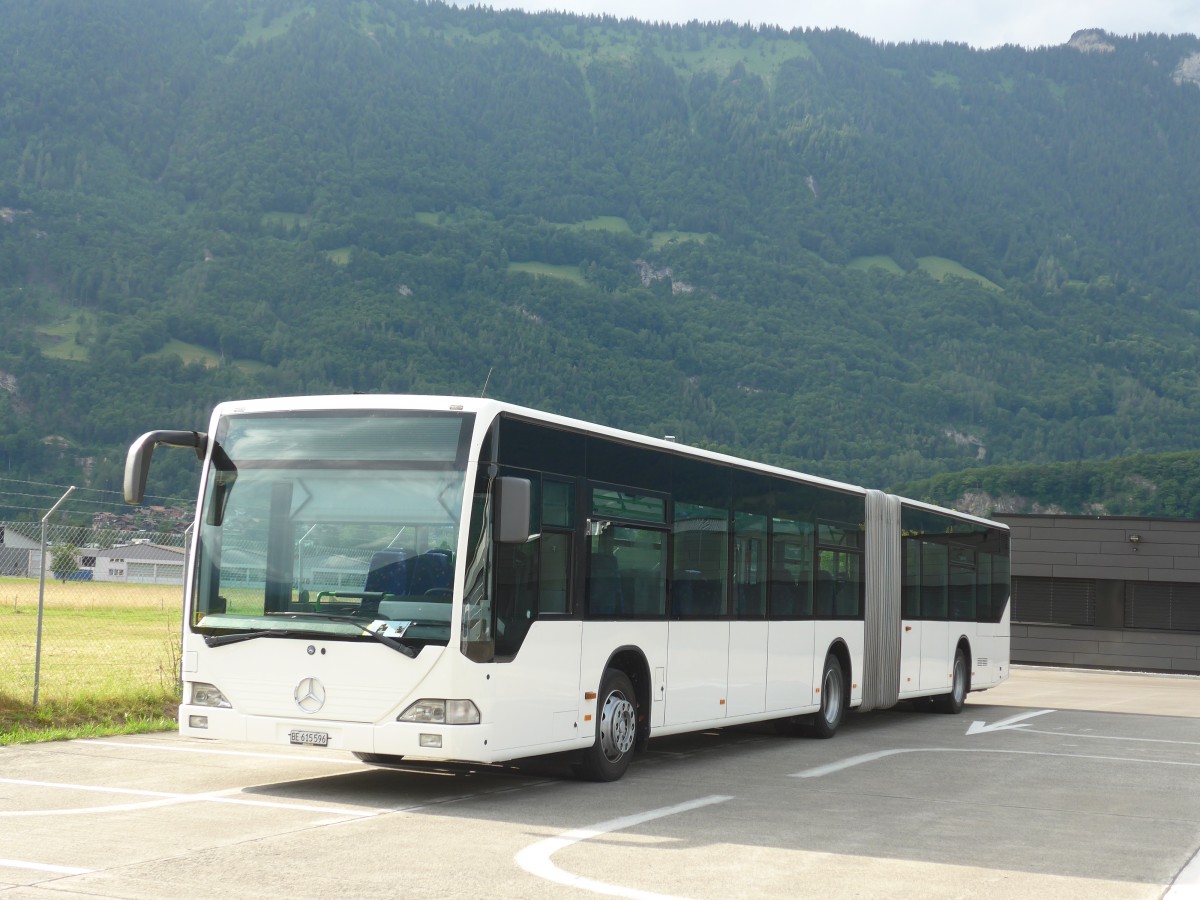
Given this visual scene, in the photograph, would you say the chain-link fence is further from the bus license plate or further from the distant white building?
the bus license plate

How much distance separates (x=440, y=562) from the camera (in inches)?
387

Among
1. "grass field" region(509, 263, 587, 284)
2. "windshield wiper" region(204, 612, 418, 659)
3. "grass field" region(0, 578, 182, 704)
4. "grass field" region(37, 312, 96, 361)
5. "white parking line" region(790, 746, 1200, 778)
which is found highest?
"grass field" region(509, 263, 587, 284)

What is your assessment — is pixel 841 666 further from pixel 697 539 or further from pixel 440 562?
pixel 440 562

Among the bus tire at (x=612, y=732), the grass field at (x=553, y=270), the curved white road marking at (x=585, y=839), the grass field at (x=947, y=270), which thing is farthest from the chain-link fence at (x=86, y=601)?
the grass field at (x=947, y=270)

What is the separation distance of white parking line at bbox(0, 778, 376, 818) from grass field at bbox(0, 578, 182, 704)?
13.4 feet

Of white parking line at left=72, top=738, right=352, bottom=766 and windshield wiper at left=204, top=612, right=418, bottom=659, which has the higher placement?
windshield wiper at left=204, top=612, right=418, bottom=659

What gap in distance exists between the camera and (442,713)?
9.71 m

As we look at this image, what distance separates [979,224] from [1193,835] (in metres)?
185

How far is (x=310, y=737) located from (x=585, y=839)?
7.17 ft

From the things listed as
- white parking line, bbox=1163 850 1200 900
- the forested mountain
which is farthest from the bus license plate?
the forested mountain

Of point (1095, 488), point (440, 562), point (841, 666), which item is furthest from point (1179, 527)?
point (1095, 488)

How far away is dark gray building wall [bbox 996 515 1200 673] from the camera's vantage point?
38.9 metres

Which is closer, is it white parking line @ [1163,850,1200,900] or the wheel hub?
white parking line @ [1163,850,1200,900]

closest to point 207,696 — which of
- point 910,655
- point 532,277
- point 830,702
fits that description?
point 830,702
